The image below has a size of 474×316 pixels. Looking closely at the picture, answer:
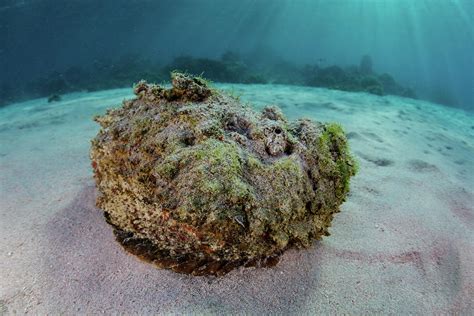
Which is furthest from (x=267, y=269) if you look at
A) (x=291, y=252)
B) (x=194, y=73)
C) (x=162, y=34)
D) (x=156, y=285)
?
(x=162, y=34)

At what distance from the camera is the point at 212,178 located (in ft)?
6.92

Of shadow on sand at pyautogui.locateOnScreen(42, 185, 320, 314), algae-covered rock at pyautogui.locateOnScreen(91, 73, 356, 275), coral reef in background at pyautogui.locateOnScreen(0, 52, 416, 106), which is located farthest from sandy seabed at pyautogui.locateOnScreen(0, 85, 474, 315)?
coral reef in background at pyautogui.locateOnScreen(0, 52, 416, 106)

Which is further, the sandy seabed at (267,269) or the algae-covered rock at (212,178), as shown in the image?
the sandy seabed at (267,269)

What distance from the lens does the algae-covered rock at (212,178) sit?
208cm

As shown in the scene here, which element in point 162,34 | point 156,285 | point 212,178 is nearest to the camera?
point 212,178

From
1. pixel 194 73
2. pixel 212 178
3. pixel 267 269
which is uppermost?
pixel 212 178

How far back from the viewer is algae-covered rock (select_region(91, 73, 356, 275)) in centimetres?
208

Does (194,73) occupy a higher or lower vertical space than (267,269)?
lower

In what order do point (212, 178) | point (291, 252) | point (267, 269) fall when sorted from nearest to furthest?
point (212, 178) → point (267, 269) → point (291, 252)

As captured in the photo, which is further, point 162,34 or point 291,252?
point 162,34

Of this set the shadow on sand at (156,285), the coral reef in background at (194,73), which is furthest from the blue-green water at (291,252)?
the coral reef in background at (194,73)

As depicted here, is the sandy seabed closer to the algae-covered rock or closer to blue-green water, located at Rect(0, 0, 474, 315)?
blue-green water, located at Rect(0, 0, 474, 315)

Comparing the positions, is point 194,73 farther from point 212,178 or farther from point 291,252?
point 212,178

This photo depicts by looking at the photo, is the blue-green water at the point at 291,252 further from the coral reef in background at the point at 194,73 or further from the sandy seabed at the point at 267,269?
the coral reef in background at the point at 194,73
